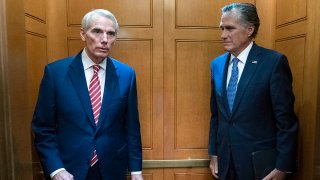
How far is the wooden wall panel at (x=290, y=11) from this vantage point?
190 centimetres

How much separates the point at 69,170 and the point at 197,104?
102 centimetres

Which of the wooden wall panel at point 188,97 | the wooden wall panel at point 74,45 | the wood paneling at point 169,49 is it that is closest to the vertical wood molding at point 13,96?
the wood paneling at point 169,49

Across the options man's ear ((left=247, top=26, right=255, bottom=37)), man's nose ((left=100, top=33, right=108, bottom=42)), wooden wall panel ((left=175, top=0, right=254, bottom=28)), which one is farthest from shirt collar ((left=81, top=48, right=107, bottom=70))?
man's ear ((left=247, top=26, right=255, bottom=37))

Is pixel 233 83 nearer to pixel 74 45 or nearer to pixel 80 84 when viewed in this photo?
pixel 80 84

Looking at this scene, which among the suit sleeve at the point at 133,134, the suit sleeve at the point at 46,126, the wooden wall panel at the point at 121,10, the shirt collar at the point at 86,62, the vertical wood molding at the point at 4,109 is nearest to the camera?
the vertical wood molding at the point at 4,109

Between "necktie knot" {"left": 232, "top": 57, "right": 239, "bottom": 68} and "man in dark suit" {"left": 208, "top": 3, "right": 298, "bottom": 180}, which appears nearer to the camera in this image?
"man in dark suit" {"left": 208, "top": 3, "right": 298, "bottom": 180}

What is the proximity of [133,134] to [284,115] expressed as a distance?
863mm

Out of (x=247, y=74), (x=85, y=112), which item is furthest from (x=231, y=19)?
(x=85, y=112)

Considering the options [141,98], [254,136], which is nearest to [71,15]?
[141,98]

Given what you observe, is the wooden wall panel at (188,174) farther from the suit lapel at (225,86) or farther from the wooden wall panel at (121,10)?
the wooden wall panel at (121,10)

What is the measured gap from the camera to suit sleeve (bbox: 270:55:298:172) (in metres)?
1.74

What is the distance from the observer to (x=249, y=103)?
1795mm

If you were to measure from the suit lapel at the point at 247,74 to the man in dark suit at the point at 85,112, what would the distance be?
65 centimetres

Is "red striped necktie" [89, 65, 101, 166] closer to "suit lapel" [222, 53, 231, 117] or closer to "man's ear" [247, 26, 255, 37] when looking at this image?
"suit lapel" [222, 53, 231, 117]
